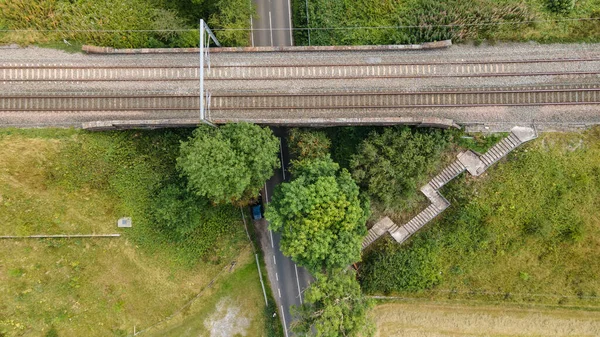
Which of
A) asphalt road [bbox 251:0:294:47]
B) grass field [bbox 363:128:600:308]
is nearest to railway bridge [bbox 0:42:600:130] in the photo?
grass field [bbox 363:128:600:308]

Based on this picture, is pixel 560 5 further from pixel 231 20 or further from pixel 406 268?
pixel 231 20

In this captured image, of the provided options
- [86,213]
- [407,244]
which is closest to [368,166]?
[407,244]

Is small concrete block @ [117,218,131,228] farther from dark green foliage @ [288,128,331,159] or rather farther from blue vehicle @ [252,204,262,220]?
dark green foliage @ [288,128,331,159]

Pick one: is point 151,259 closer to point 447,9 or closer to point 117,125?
point 117,125

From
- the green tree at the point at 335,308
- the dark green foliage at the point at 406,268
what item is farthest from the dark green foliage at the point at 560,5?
the green tree at the point at 335,308

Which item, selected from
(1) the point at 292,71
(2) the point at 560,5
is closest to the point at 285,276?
(1) the point at 292,71

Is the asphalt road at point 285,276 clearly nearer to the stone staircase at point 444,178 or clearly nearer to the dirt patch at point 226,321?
the dirt patch at point 226,321

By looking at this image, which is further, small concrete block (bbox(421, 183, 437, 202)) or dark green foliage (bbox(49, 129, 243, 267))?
small concrete block (bbox(421, 183, 437, 202))
